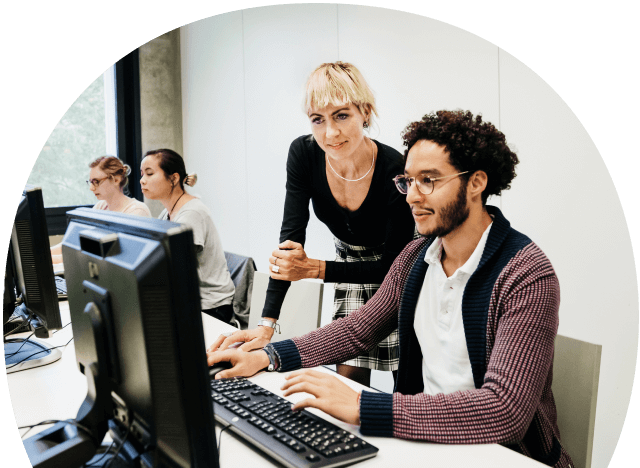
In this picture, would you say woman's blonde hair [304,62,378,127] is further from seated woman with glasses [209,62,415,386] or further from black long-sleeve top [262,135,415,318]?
black long-sleeve top [262,135,415,318]

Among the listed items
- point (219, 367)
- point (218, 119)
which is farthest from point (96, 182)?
point (219, 367)

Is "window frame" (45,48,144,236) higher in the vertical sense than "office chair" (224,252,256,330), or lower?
higher

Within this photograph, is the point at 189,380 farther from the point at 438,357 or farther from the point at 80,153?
the point at 80,153

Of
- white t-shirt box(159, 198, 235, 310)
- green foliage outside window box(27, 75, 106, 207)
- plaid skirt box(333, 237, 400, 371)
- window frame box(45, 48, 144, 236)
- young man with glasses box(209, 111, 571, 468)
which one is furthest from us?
window frame box(45, 48, 144, 236)

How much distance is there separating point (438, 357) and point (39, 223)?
3.56 ft

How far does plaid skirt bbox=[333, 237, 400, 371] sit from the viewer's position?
1907 mm

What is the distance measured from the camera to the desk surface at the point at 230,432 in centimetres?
91

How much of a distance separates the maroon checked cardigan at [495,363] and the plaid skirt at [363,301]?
528mm

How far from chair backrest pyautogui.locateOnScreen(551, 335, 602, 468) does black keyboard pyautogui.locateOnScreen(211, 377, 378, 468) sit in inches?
22.7

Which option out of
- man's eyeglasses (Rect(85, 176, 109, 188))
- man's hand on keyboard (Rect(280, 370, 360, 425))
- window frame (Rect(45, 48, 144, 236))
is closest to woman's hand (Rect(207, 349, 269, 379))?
man's hand on keyboard (Rect(280, 370, 360, 425))

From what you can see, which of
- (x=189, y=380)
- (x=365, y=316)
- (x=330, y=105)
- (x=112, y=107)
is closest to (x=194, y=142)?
(x=112, y=107)

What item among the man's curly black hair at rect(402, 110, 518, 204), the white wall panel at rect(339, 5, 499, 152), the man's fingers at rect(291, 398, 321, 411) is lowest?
the man's fingers at rect(291, 398, 321, 411)

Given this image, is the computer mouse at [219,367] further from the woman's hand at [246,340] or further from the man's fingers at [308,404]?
the man's fingers at [308,404]

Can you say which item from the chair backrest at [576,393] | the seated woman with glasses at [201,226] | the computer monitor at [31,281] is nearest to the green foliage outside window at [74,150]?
the seated woman with glasses at [201,226]
